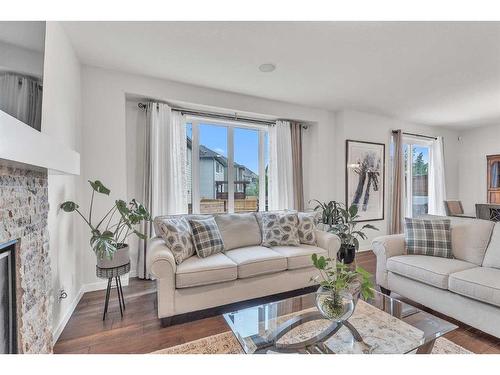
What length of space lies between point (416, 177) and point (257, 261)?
4737 millimetres

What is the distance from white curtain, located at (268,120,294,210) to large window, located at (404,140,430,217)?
291 centimetres

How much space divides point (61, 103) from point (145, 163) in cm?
117

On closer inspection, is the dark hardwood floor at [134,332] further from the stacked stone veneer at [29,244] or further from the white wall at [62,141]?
the stacked stone veneer at [29,244]

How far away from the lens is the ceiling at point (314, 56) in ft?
6.97

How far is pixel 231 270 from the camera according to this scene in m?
2.31

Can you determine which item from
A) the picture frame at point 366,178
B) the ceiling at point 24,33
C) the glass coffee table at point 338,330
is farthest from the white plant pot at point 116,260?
the picture frame at point 366,178

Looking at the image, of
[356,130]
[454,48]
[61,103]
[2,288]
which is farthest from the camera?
[356,130]

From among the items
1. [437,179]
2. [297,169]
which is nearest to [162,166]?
[297,169]

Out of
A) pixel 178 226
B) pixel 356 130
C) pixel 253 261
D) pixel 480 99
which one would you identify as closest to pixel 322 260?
pixel 253 261

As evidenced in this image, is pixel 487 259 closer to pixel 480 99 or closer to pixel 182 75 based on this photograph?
pixel 480 99

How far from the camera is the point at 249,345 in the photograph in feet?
4.50

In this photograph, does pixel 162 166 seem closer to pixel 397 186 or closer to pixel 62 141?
pixel 62 141

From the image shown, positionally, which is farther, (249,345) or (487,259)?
(487,259)

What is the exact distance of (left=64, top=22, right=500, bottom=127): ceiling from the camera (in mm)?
2123
